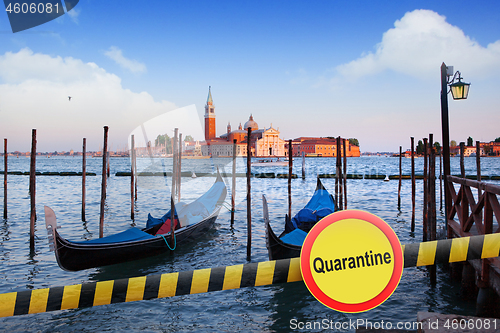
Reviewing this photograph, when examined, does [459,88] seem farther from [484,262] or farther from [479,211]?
[484,262]

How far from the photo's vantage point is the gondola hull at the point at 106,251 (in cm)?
486

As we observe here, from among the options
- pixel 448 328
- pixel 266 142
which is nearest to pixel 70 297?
pixel 448 328

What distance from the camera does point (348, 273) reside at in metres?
0.98

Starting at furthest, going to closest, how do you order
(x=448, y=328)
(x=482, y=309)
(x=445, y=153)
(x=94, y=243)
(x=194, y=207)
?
(x=194, y=207) → (x=94, y=243) → (x=445, y=153) → (x=482, y=309) → (x=448, y=328)

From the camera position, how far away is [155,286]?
1.18 m

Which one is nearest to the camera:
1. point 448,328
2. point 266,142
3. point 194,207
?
point 448,328

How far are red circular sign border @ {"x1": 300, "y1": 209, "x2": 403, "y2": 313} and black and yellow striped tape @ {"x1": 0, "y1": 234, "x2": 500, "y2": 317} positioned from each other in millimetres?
182

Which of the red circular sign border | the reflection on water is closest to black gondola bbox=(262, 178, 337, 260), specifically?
→ the reflection on water

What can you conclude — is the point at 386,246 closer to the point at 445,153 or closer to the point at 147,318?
the point at 147,318

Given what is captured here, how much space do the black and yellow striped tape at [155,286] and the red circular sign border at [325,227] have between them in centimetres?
18

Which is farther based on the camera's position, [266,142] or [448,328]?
[266,142]

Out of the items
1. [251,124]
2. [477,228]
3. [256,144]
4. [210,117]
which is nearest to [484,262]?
[477,228]

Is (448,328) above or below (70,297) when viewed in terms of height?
below

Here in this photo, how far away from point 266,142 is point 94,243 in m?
80.5
